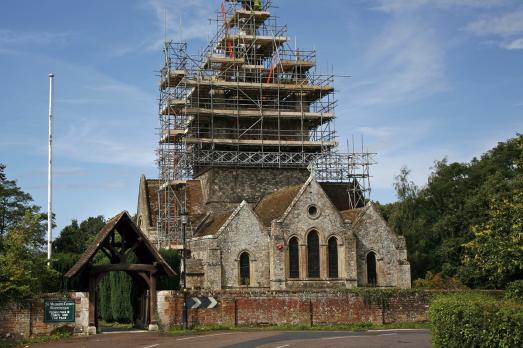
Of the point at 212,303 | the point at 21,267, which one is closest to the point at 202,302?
the point at 212,303

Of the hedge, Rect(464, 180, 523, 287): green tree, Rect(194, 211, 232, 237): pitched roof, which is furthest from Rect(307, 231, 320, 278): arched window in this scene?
the hedge

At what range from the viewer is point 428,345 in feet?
87.1

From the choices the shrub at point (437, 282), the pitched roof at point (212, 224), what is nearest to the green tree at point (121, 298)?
the pitched roof at point (212, 224)

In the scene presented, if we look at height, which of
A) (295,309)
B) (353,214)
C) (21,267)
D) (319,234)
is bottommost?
(295,309)

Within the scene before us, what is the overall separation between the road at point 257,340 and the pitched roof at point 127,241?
318 centimetres

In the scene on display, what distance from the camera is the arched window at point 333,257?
48062 millimetres

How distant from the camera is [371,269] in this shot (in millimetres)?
49812

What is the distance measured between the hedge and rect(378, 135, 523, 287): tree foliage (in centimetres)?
3242

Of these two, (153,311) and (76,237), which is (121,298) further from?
(76,237)

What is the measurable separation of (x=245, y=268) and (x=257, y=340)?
19.0 m

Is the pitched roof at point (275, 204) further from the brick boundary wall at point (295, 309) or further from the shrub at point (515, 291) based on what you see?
the shrub at point (515, 291)

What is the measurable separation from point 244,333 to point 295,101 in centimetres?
3010

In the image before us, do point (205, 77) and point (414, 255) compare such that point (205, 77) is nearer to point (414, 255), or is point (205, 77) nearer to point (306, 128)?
point (306, 128)

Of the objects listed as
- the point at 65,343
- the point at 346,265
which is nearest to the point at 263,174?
the point at 346,265
